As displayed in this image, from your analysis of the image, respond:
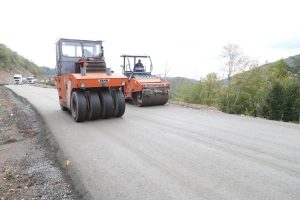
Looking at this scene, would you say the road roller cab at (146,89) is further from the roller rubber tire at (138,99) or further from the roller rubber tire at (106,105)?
the roller rubber tire at (106,105)

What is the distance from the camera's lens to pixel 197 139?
795cm

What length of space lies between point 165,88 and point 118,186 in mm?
11015

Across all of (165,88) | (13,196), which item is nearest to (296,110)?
(165,88)

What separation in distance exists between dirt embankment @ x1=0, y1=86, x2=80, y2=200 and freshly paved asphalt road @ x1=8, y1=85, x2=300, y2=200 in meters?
0.34

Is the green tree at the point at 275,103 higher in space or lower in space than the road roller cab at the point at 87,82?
lower

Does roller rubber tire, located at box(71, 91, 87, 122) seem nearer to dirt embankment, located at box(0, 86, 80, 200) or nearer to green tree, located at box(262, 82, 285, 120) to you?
dirt embankment, located at box(0, 86, 80, 200)

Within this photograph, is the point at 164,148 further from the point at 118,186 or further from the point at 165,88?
the point at 165,88

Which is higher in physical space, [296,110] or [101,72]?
[101,72]

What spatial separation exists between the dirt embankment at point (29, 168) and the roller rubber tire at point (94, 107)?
1.62 metres

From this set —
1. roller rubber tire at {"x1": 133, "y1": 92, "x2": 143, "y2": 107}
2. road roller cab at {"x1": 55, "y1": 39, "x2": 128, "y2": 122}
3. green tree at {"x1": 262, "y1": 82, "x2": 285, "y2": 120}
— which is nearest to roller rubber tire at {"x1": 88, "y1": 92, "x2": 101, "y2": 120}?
road roller cab at {"x1": 55, "y1": 39, "x2": 128, "y2": 122}

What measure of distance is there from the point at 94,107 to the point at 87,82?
861mm

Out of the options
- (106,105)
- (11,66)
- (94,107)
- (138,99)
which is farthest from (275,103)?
(11,66)

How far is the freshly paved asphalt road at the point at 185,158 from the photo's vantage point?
4.78 metres

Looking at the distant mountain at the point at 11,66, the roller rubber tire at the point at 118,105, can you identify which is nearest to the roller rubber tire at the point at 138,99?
the roller rubber tire at the point at 118,105
